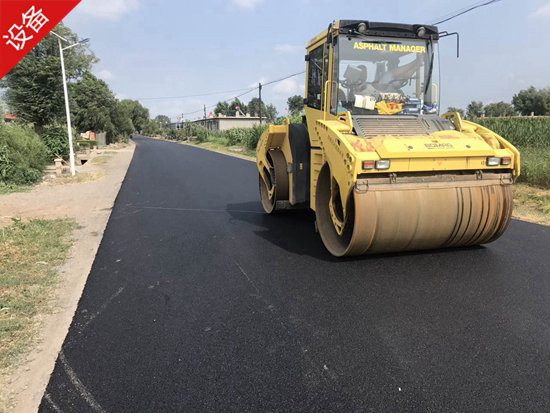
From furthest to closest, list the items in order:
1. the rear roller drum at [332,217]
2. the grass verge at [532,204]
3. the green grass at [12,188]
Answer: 1. the green grass at [12,188]
2. the grass verge at [532,204]
3. the rear roller drum at [332,217]

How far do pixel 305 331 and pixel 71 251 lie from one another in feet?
13.8

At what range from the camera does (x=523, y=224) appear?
24.3 feet

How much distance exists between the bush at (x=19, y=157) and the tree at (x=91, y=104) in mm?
26021

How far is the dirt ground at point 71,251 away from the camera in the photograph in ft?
9.66

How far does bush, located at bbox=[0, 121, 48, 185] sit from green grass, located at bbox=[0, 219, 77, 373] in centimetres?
619

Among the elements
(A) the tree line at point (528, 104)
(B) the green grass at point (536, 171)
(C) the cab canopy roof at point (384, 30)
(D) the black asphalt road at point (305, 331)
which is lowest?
(D) the black asphalt road at point (305, 331)

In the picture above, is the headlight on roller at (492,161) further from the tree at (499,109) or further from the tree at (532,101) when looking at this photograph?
the tree at (499,109)

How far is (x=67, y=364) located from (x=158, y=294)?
1364 mm

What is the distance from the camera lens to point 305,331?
11.9 feet

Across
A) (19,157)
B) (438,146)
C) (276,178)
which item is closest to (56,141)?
(19,157)

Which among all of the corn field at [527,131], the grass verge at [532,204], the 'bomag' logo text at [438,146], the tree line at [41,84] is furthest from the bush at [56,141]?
the corn field at [527,131]

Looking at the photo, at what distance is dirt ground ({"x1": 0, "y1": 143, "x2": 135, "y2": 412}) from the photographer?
295 cm

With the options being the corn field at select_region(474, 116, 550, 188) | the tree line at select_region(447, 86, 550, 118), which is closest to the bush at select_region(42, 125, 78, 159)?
the corn field at select_region(474, 116, 550, 188)

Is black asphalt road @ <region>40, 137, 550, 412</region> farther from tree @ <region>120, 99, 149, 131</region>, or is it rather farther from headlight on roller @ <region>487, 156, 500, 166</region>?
tree @ <region>120, 99, 149, 131</region>
